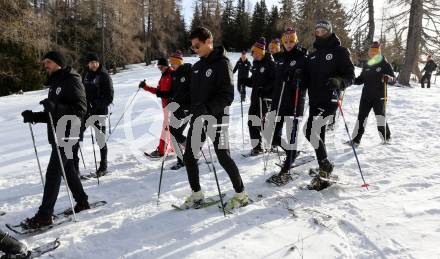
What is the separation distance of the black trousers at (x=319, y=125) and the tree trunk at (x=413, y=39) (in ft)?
62.9

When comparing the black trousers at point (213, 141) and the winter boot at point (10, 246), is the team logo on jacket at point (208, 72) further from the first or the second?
the winter boot at point (10, 246)

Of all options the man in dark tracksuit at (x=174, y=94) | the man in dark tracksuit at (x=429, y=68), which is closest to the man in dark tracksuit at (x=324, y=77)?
the man in dark tracksuit at (x=174, y=94)

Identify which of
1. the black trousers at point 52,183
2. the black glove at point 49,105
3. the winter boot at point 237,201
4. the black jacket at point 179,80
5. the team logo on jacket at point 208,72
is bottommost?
the winter boot at point 237,201

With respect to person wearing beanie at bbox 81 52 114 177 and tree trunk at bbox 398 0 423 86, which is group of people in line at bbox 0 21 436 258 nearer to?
person wearing beanie at bbox 81 52 114 177

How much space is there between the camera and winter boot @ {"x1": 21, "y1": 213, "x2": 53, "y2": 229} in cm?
450

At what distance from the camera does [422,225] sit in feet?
14.5

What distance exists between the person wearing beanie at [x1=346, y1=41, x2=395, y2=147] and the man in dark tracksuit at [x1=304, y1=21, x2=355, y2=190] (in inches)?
135

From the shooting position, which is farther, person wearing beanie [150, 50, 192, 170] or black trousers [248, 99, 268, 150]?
black trousers [248, 99, 268, 150]

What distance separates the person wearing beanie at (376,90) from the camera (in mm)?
8906

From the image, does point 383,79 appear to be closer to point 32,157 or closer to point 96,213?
point 96,213

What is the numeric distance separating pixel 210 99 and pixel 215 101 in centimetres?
13

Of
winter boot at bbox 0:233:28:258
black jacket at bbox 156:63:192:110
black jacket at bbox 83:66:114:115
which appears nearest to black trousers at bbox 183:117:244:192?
black jacket at bbox 156:63:192:110

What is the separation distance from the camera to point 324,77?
224 inches

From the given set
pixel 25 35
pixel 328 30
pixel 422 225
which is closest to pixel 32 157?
pixel 328 30
